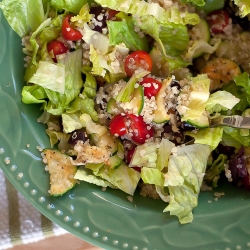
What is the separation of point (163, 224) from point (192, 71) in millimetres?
624

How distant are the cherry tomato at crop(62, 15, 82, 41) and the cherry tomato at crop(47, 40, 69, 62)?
0.04 meters

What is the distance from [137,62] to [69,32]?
27 centimetres

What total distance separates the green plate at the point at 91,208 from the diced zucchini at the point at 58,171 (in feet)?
0.10

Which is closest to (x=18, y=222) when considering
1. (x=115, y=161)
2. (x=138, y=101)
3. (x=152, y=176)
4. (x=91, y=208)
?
(x=91, y=208)

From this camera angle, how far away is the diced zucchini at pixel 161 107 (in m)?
1.39

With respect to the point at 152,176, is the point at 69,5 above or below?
A: above

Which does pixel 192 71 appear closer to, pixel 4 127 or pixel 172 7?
pixel 172 7

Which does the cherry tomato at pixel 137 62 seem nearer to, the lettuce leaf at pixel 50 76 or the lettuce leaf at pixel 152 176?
the lettuce leaf at pixel 50 76

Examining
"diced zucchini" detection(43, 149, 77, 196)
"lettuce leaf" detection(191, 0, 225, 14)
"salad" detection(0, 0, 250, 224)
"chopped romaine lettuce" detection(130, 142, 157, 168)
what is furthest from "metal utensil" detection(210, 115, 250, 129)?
"diced zucchini" detection(43, 149, 77, 196)

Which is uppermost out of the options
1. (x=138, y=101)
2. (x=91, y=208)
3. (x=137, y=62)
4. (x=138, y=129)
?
(x=137, y=62)

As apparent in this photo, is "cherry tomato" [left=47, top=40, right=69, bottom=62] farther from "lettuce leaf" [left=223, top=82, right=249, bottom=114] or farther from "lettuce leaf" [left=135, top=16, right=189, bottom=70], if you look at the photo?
"lettuce leaf" [left=223, top=82, right=249, bottom=114]

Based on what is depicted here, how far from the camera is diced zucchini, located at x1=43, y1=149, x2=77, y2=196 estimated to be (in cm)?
138

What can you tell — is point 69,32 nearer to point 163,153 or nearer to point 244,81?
point 163,153

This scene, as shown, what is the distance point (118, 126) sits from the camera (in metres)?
1.41
